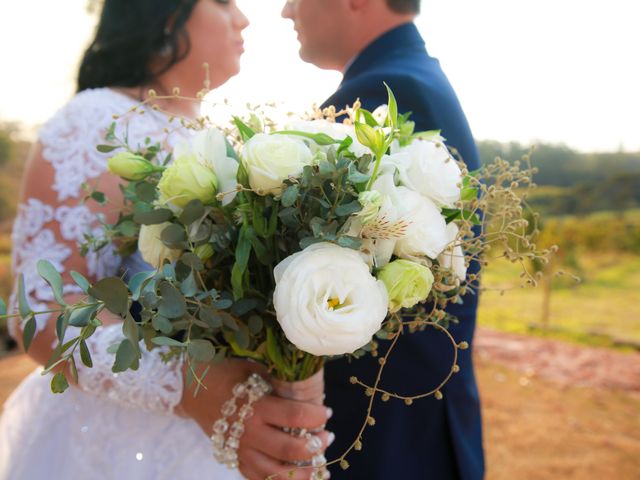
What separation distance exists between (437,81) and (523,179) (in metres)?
0.68

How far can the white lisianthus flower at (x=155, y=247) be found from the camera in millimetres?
1101

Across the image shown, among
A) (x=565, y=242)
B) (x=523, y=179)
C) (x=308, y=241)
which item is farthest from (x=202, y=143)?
(x=565, y=242)

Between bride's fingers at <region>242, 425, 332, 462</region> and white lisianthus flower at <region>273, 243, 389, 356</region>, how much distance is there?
1.44ft

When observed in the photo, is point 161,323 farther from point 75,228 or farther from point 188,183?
point 75,228

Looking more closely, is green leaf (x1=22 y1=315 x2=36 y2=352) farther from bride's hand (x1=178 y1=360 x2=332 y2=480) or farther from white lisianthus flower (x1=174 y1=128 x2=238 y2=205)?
bride's hand (x1=178 y1=360 x2=332 y2=480)

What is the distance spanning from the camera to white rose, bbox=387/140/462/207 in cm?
100

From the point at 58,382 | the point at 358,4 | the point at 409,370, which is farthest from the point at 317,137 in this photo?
the point at 358,4

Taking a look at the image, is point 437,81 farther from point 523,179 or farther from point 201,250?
point 201,250

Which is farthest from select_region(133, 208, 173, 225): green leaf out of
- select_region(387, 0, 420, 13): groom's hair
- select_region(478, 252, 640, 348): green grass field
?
select_region(478, 252, 640, 348): green grass field

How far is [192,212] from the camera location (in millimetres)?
985

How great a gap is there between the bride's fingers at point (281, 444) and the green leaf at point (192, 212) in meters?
0.54

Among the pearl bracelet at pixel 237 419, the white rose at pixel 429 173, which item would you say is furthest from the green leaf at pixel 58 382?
the white rose at pixel 429 173

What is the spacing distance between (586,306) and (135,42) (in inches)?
625

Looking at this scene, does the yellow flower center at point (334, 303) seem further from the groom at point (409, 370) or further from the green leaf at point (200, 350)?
the groom at point (409, 370)
